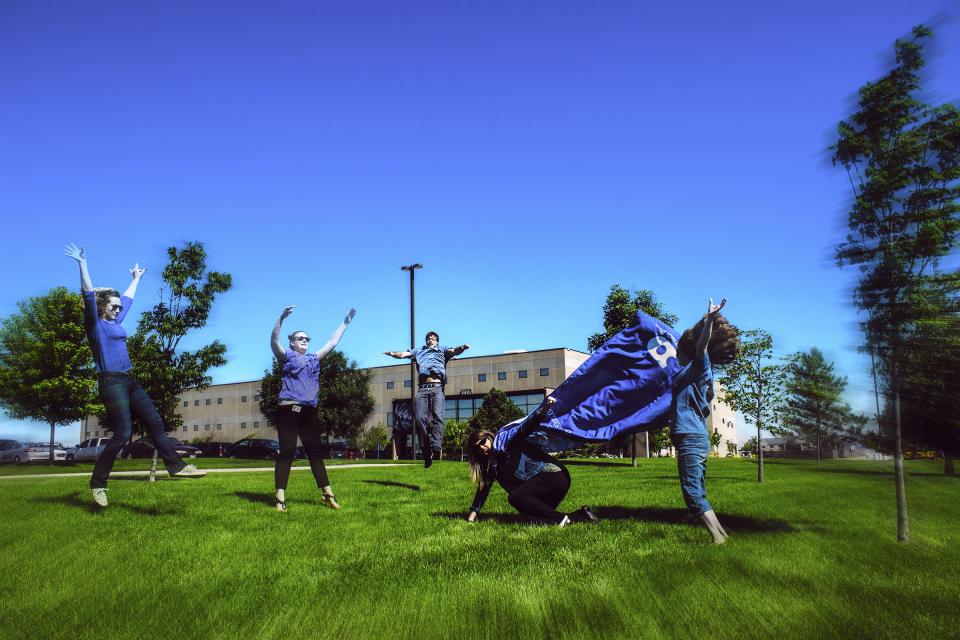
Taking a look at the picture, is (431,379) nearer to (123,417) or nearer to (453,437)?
(123,417)

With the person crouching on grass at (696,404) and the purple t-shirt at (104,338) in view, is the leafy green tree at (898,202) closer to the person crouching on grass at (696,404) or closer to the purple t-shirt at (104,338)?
the person crouching on grass at (696,404)

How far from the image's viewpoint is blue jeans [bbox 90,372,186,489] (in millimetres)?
7707

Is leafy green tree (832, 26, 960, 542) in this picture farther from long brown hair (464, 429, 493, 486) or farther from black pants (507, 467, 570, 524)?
long brown hair (464, 429, 493, 486)

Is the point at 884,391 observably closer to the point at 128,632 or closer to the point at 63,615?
the point at 128,632

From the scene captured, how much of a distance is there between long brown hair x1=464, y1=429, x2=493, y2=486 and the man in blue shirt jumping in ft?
8.29

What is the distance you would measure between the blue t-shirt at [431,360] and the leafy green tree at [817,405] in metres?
7.25

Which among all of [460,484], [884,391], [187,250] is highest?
[187,250]

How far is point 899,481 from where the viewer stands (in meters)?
4.79

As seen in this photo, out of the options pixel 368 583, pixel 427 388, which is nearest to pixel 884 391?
pixel 368 583

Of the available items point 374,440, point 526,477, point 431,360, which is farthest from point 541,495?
point 374,440

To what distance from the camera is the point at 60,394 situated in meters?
31.8

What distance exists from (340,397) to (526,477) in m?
59.8

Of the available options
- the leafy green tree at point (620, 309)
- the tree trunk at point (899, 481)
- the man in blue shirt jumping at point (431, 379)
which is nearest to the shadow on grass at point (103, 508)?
the man in blue shirt jumping at point (431, 379)

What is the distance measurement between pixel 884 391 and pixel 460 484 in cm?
1010
